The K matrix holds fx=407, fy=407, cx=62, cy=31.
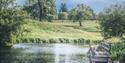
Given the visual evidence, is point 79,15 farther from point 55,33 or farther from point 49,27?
point 55,33

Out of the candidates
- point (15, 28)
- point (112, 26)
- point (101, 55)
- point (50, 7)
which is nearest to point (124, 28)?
point (112, 26)

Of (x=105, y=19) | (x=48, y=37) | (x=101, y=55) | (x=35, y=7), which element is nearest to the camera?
(x=101, y=55)

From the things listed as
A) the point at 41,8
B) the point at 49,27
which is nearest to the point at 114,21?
the point at 49,27

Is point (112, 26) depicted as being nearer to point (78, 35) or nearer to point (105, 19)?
point (105, 19)

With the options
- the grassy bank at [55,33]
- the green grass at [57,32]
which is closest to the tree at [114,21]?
the grassy bank at [55,33]

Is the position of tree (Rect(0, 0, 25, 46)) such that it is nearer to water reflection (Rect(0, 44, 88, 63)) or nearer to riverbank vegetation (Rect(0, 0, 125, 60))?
riverbank vegetation (Rect(0, 0, 125, 60))

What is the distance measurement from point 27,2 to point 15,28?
8385cm

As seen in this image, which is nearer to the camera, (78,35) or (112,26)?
(112,26)

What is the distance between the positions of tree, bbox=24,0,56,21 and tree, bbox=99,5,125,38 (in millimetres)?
69972

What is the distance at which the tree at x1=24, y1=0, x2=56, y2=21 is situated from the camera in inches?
7227

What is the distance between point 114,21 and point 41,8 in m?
80.8

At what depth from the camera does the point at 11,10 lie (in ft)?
359

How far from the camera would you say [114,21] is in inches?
4257

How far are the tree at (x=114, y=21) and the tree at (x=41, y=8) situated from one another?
230ft
